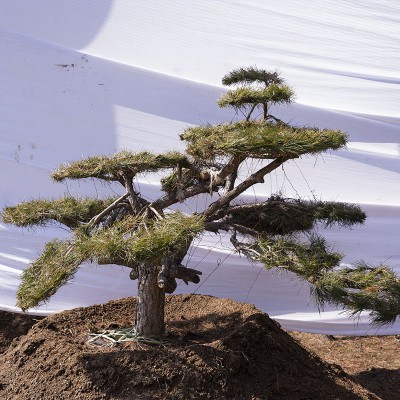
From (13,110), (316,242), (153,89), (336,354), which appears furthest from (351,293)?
(13,110)

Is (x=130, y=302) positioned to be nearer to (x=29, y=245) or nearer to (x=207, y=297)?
(x=207, y=297)

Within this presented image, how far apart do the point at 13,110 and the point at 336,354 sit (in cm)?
195

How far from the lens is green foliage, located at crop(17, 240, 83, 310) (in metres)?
2.02

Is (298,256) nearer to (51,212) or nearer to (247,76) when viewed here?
(247,76)

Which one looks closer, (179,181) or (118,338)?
(179,181)

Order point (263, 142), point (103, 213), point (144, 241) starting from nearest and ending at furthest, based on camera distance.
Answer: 1. point (144, 241)
2. point (263, 142)
3. point (103, 213)

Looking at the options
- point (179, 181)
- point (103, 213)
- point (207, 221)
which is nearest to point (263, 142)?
point (179, 181)

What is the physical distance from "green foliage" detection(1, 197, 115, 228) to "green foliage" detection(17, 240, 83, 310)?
1.01 ft

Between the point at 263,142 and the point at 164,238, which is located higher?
the point at 263,142

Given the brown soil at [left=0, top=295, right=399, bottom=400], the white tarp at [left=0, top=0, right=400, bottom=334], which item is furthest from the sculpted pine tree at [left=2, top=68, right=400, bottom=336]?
the white tarp at [left=0, top=0, right=400, bottom=334]

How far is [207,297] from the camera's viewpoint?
312 cm

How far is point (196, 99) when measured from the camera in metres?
3.48

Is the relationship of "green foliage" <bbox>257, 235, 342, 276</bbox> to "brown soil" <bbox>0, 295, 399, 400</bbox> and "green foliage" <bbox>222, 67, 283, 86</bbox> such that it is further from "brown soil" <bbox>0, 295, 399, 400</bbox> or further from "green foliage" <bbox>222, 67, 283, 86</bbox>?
"green foliage" <bbox>222, 67, 283, 86</bbox>

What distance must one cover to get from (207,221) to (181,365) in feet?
1.65
